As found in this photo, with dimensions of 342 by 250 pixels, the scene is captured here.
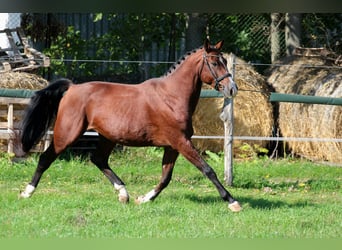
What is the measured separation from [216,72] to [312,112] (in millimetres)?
4637

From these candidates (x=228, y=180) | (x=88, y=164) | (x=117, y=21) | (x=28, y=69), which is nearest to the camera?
(x=228, y=180)

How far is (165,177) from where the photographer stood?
6070 mm

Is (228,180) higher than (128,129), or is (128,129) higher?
(128,129)

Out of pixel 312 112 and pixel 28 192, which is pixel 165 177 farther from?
pixel 312 112

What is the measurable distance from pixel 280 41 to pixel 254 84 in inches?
186

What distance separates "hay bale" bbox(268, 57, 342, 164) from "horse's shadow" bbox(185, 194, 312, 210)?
11.4 ft

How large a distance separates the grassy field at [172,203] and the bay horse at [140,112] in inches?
15.4

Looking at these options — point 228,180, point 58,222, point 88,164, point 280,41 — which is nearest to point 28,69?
point 88,164

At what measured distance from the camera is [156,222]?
15.8 feet

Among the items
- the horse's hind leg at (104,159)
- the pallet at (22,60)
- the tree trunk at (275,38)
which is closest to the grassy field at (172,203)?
the horse's hind leg at (104,159)

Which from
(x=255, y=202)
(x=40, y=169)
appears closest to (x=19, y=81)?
(x=40, y=169)

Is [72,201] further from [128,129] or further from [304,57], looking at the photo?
[304,57]

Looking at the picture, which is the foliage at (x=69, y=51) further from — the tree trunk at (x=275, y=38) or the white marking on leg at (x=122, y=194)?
the white marking on leg at (x=122, y=194)

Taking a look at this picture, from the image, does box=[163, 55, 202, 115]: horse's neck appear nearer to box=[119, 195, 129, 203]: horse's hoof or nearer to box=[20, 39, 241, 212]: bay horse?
box=[20, 39, 241, 212]: bay horse
